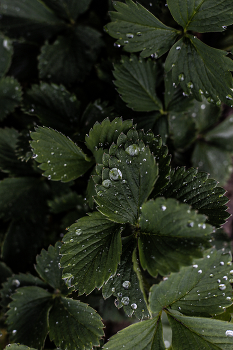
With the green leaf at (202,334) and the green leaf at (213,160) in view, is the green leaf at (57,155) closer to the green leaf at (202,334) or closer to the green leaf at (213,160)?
the green leaf at (202,334)

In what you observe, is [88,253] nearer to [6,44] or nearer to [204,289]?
[204,289]

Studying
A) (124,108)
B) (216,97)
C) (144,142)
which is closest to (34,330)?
(144,142)

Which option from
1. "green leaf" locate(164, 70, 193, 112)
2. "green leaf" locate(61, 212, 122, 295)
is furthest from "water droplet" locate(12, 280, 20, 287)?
"green leaf" locate(164, 70, 193, 112)

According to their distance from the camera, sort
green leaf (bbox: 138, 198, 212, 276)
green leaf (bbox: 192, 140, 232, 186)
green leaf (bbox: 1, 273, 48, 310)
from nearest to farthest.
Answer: green leaf (bbox: 138, 198, 212, 276), green leaf (bbox: 1, 273, 48, 310), green leaf (bbox: 192, 140, 232, 186)

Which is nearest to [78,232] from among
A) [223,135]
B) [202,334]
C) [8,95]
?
[202,334]

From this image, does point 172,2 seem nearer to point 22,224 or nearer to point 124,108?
point 124,108

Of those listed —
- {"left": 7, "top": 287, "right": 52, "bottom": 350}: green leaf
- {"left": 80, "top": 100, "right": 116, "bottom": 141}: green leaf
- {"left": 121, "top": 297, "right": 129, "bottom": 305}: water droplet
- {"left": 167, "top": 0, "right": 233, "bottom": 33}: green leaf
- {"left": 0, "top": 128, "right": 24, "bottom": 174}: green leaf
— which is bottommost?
{"left": 7, "top": 287, "right": 52, "bottom": 350}: green leaf

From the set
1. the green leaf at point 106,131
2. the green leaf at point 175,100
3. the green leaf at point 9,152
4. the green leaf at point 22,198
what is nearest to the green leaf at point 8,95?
the green leaf at point 9,152

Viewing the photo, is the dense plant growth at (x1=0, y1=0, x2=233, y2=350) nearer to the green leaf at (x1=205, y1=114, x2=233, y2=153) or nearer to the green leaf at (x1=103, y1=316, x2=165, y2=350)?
the green leaf at (x1=103, y1=316, x2=165, y2=350)
